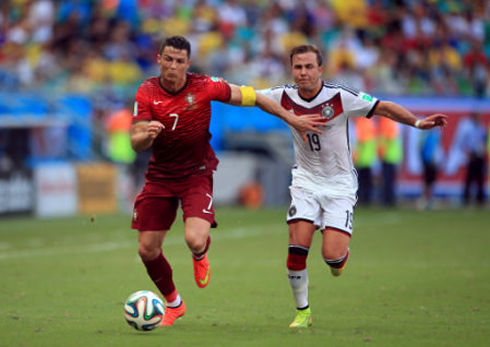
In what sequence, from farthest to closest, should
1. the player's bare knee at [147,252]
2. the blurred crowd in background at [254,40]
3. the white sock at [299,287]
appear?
1. the blurred crowd in background at [254,40]
2. the player's bare knee at [147,252]
3. the white sock at [299,287]

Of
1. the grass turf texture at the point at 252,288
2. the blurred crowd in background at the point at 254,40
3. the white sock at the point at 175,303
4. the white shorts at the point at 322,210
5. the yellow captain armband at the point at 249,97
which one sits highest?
the blurred crowd in background at the point at 254,40

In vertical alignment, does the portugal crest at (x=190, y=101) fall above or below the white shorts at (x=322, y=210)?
above

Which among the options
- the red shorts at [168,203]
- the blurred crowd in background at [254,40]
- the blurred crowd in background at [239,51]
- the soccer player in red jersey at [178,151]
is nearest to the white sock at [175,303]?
the soccer player in red jersey at [178,151]

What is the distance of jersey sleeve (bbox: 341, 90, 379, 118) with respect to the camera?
28.9ft

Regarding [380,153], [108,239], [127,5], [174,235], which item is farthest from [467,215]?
[127,5]

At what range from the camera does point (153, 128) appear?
780cm

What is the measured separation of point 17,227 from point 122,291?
9.54 meters

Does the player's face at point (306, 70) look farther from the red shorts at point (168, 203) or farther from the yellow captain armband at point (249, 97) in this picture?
the red shorts at point (168, 203)

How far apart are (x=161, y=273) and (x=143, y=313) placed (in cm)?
101

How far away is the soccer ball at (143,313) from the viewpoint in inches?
308

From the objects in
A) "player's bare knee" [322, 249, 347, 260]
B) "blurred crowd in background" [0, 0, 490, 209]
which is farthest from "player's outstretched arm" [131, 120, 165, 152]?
"blurred crowd in background" [0, 0, 490, 209]

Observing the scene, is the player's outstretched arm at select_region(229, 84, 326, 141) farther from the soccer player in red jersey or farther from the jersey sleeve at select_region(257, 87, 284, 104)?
the jersey sleeve at select_region(257, 87, 284, 104)

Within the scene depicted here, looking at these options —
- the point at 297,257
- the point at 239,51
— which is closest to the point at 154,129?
the point at 297,257

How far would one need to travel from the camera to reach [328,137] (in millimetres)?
8930
